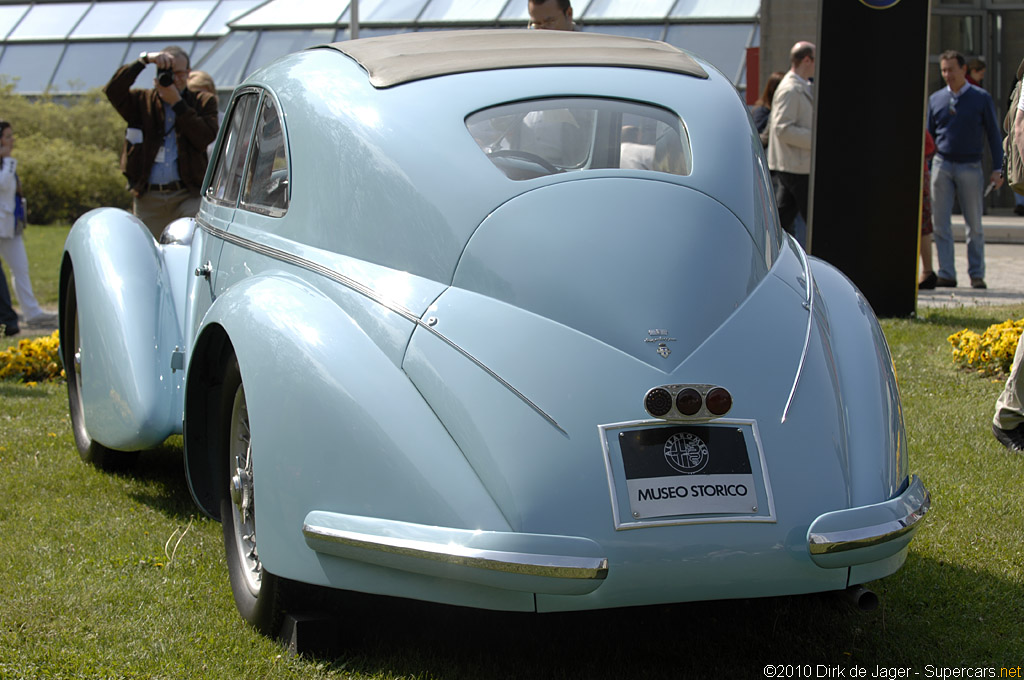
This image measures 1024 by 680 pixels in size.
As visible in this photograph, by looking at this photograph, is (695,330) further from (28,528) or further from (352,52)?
(28,528)

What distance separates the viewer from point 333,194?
11.0 ft

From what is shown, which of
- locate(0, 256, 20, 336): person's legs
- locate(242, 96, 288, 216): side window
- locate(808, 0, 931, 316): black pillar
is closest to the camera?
locate(242, 96, 288, 216): side window

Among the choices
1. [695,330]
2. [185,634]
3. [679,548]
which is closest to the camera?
[679,548]

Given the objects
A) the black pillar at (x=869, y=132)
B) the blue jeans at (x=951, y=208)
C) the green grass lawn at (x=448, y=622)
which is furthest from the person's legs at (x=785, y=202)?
the green grass lawn at (x=448, y=622)

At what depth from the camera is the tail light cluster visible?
8.98 feet

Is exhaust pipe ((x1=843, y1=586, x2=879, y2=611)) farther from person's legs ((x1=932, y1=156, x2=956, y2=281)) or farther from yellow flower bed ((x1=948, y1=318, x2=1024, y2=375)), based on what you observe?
person's legs ((x1=932, y1=156, x2=956, y2=281))

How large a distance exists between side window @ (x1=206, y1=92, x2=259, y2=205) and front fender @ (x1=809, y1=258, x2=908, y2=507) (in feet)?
7.05

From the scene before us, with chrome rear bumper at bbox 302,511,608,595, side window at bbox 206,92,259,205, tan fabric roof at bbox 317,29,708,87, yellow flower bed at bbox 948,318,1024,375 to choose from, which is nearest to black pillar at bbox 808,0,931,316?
yellow flower bed at bbox 948,318,1024,375

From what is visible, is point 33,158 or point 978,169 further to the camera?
point 33,158

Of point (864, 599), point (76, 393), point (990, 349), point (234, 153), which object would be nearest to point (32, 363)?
point (76, 393)

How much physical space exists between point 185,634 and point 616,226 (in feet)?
5.65

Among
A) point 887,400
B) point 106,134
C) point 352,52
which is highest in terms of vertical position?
point 352,52

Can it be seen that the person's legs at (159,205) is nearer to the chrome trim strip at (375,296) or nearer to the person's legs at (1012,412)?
the chrome trim strip at (375,296)

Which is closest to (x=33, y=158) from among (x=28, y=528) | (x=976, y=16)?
(x=976, y=16)
